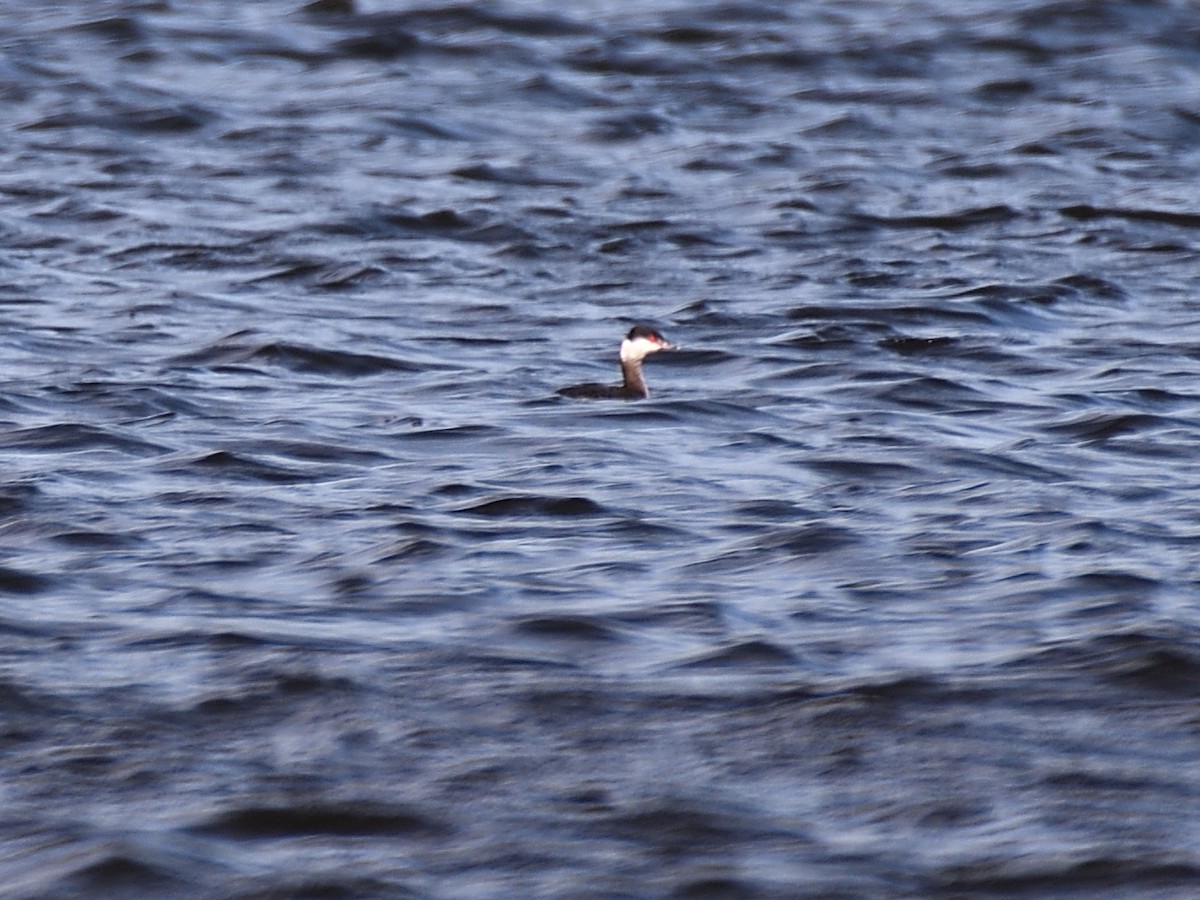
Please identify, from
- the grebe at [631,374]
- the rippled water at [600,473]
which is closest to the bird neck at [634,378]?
the grebe at [631,374]

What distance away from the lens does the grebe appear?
11422mm

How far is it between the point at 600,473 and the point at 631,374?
1.61m

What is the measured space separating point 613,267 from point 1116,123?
548 cm

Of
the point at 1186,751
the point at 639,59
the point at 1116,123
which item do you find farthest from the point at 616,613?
the point at 639,59

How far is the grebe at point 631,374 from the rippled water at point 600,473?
174 millimetres

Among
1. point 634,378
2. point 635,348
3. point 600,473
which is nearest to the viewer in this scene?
point 600,473

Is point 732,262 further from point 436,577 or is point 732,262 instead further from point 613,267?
point 436,577

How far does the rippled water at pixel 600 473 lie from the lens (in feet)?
20.4

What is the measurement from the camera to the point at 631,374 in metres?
11.6

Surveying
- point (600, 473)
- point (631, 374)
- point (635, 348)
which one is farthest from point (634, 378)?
point (600, 473)

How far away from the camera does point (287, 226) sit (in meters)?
15.4

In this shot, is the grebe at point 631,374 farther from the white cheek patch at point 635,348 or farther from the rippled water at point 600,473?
the rippled water at point 600,473

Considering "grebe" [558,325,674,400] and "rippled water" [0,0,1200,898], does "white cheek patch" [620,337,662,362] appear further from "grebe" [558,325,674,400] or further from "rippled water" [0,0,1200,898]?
"rippled water" [0,0,1200,898]

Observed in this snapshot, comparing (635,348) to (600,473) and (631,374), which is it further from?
(600,473)
